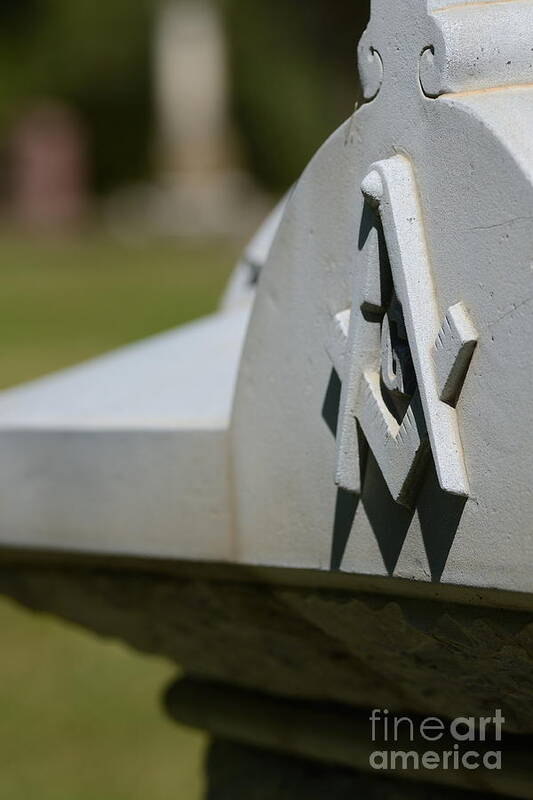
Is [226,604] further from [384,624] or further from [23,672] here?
[23,672]

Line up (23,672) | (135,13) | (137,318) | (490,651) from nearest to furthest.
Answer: (490,651), (23,672), (137,318), (135,13)

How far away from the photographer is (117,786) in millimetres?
A: 2494

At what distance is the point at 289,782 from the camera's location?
5.30ft

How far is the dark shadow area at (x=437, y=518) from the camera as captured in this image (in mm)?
1054

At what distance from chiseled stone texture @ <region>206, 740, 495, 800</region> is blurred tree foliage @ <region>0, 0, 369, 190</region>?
13.2 metres

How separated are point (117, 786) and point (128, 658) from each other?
2.01 ft

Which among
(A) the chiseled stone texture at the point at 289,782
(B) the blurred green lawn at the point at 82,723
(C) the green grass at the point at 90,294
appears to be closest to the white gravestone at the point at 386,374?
(A) the chiseled stone texture at the point at 289,782

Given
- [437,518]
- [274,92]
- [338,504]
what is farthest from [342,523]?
[274,92]

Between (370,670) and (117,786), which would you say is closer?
(370,670)

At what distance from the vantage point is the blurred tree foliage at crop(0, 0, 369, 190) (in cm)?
1464

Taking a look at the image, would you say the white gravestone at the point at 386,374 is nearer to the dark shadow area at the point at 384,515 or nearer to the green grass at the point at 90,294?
the dark shadow area at the point at 384,515

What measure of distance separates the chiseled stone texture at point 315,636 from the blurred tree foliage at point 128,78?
43.5 ft

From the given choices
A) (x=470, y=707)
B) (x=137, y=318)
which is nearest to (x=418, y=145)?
(x=470, y=707)

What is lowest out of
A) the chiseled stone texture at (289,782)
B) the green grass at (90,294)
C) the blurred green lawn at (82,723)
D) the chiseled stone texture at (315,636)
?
the blurred green lawn at (82,723)
